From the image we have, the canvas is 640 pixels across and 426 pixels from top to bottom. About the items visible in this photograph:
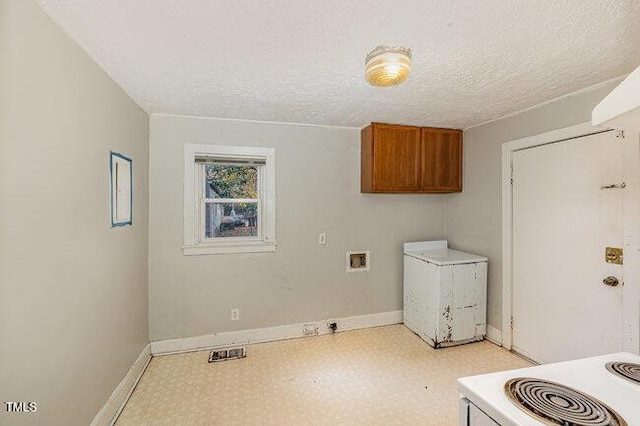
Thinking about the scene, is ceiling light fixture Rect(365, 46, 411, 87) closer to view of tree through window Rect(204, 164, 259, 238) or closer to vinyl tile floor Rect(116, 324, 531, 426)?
view of tree through window Rect(204, 164, 259, 238)

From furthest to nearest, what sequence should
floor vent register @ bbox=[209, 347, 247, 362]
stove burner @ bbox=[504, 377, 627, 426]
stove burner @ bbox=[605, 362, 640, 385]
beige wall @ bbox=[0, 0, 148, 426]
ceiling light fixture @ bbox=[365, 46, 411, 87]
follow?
floor vent register @ bbox=[209, 347, 247, 362] < ceiling light fixture @ bbox=[365, 46, 411, 87] < beige wall @ bbox=[0, 0, 148, 426] < stove burner @ bbox=[605, 362, 640, 385] < stove burner @ bbox=[504, 377, 627, 426]

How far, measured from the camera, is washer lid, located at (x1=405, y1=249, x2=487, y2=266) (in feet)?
9.68

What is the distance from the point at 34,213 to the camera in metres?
1.22

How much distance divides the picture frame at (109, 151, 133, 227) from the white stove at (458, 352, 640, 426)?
7.32 ft

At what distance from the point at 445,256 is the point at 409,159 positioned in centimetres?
113

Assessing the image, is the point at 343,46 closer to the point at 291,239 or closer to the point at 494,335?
the point at 291,239

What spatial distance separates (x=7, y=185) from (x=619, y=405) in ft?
7.06

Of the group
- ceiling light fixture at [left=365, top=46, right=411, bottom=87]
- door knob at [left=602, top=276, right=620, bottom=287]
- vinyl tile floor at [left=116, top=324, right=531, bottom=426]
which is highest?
ceiling light fixture at [left=365, top=46, right=411, bottom=87]

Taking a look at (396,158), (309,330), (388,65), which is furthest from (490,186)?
(309,330)

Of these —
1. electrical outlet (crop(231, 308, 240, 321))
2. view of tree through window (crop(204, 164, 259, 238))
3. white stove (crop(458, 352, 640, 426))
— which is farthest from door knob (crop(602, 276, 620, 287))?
electrical outlet (crop(231, 308, 240, 321))

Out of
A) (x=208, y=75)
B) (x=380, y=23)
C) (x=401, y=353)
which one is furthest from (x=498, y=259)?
(x=208, y=75)

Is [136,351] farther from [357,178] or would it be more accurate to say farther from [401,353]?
[357,178]

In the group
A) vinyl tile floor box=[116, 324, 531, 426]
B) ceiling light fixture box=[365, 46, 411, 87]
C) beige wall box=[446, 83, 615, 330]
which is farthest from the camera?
beige wall box=[446, 83, 615, 330]

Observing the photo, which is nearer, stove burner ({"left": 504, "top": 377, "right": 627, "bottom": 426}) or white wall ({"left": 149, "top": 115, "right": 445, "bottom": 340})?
stove burner ({"left": 504, "top": 377, "right": 627, "bottom": 426})
